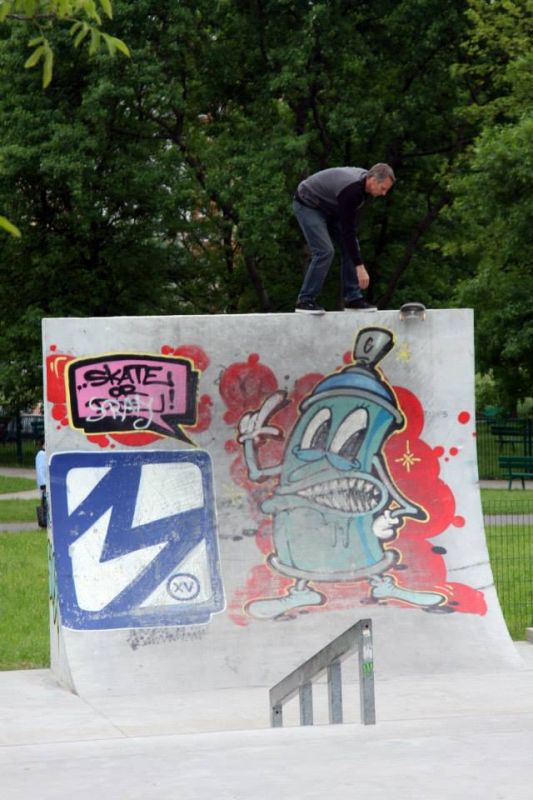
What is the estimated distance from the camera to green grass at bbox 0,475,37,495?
28.5 m

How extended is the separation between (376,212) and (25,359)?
361 inches

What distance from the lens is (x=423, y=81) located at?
3055cm

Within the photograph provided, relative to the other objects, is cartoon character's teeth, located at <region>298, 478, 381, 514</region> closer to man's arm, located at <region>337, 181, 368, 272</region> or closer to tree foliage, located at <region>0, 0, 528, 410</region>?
man's arm, located at <region>337, 181, 368, 272</region>

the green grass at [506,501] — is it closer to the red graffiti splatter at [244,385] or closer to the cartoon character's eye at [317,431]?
the cartoon character's eye at [317,431]

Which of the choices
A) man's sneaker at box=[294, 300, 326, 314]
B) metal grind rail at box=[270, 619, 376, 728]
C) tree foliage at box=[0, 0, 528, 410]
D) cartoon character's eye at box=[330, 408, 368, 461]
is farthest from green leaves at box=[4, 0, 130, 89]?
tree foliage at box=[0, 0, 528, 410]

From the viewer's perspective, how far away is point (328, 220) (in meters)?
11.7

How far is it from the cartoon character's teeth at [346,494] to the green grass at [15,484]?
706 inches

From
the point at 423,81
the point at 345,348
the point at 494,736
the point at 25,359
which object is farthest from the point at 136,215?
the point at 494,736

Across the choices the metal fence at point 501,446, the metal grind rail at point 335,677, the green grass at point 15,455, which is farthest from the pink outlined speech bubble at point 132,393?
the green grass at point 15,455

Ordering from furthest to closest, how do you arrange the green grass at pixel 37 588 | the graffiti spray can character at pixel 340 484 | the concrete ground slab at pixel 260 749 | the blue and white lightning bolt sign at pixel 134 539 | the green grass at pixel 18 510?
the green grass at pixel 18 510 → the green grass at pixel 37 588 → the graffiti spray can character at pixel 340 484 → the blue and white lightning bolt sign at pixel 134 539 → the concrete ground slab at pixel 260 749

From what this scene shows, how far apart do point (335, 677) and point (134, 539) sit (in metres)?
2.98

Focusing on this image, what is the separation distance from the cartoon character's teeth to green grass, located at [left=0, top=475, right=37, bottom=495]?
17.9 metres

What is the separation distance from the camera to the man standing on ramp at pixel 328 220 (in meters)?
11.3

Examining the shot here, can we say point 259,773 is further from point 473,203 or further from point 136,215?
point 136,215
